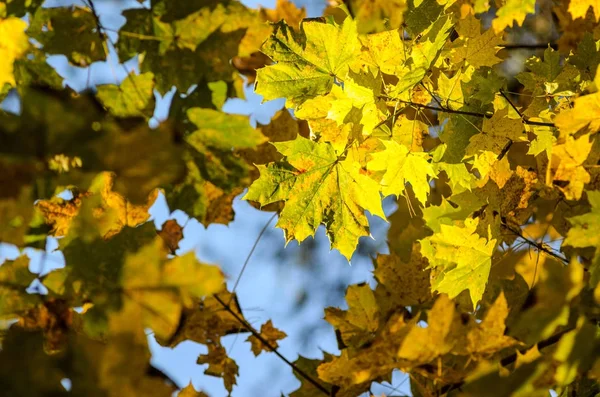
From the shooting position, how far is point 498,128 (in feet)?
4.21

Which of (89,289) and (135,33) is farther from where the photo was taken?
(135,33)

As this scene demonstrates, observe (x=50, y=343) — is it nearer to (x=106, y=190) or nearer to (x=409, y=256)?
(x=106, y=190)

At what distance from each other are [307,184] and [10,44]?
67 cm

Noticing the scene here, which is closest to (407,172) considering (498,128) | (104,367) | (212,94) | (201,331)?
(498,128)

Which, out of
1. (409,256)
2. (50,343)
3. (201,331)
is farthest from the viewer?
(409,256)

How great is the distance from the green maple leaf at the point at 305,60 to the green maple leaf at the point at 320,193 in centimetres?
12

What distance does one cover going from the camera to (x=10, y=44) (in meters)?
1.11

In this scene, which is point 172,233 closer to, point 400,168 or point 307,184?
point 307,184

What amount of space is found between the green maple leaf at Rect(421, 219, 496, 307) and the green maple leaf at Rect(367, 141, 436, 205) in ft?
0.31

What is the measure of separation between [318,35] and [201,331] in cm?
77

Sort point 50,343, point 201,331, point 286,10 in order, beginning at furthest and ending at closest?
point 286,10, point 201,331, point 50,343

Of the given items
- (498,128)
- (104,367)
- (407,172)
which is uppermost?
(498,128)

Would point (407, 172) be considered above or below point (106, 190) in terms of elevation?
above

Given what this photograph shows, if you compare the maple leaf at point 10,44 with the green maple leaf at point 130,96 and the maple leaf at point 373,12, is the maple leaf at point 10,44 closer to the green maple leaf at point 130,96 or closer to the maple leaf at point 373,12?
the green maple leaf at point 130,96
